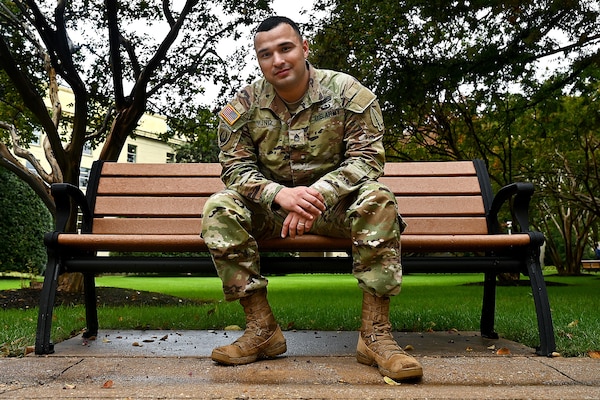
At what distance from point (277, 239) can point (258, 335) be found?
44 centimetres

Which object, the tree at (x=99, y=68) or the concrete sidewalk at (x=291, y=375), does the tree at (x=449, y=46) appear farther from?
the concrete sidewalk at (x=291, y=375)

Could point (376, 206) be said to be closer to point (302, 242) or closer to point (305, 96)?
point (302, 242)

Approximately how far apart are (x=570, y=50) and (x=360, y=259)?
265 inches

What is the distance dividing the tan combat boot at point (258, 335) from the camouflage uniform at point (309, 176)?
9 cm

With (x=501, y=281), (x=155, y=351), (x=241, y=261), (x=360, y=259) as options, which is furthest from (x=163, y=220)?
(x=501, y=281)

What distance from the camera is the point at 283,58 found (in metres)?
2.85

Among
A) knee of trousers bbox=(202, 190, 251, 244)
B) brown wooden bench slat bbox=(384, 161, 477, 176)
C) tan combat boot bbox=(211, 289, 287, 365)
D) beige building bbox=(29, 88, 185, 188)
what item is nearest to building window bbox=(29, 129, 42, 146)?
beige building bbox=(29, 88, 185, 188)

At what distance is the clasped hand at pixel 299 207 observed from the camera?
101 inches

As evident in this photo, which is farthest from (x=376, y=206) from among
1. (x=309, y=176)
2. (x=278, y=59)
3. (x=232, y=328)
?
Result: (x=232, y=328)


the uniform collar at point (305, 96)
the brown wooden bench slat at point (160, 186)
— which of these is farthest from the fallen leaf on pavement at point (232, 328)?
the uniform collar at point (305, 96)

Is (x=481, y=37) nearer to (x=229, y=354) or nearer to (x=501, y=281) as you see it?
(x=501, y=281)

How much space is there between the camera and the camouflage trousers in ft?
8.13

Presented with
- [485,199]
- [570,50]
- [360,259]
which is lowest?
[360,259]

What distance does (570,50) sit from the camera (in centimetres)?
796
